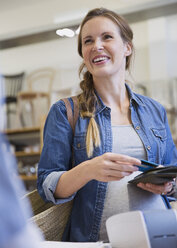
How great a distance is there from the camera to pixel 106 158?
3.10 feet

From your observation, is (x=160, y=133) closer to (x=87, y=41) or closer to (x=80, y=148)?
(x=80, y=148)

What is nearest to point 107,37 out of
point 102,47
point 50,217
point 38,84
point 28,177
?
point 102,47

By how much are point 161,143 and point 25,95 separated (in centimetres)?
453

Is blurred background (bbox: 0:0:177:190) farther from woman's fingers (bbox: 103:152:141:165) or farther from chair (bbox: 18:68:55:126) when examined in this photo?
woman's fingers (bbox: 103:152:141:165)

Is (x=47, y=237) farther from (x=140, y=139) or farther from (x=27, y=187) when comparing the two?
(x=27, y=187)

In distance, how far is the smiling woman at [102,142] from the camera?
3.65ft

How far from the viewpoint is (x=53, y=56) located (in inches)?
258

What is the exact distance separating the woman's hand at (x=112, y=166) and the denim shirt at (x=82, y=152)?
0.57 ft

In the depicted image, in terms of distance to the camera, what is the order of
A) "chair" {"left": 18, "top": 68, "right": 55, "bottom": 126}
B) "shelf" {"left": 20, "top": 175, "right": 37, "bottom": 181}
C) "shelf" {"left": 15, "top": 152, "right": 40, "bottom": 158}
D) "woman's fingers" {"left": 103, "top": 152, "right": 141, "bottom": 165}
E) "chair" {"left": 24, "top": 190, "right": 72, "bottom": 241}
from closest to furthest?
1. "woman's fingers" {"left": 103, "top": 152, "right": 141, "bottom": 165}
2. "chair" {"left": 24, "top": 190, "right": 72, "bottom": 241}
3. "shelf" {"left": 20, "top": 175, "right": 37, "bottom": 181}
4. "shelf" {"left": 15, "top": 152, "right": 40, "bottom": 158}
5. "chair" {"left": 18, "top": 68, "right": 55, "bottom": 126}

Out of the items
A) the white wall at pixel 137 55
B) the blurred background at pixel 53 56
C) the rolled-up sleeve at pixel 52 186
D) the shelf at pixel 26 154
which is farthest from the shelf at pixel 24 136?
the rolled-up sleeve at pixel 52 186

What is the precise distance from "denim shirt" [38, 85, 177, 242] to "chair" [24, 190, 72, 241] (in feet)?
0.09

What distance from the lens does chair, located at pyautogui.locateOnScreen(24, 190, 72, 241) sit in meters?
1.01

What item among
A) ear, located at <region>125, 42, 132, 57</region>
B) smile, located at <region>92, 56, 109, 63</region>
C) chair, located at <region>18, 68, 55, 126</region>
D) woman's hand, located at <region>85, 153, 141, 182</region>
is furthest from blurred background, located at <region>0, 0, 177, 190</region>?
woman's hand, located at <region>85, 153, 141, 182</region>

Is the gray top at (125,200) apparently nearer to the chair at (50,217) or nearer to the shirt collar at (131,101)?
the chair at (50,217)
